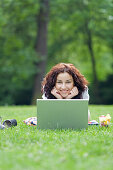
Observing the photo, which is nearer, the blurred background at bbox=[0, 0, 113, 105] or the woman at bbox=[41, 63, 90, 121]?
the woman at bbox=[41, 63, 90, 121]

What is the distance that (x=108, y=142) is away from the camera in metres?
3.74

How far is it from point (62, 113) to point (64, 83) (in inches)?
28.4

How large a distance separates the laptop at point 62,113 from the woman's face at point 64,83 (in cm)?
66

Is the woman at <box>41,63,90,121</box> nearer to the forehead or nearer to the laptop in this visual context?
the forehead

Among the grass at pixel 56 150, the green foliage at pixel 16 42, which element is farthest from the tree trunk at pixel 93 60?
the grass at pixel 56 150

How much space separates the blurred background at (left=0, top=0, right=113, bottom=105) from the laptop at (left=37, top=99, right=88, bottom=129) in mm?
11623

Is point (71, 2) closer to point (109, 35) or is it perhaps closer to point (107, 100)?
point (109, 35)

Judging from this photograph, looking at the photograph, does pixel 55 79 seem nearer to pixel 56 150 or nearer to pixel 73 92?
pixel 73 92

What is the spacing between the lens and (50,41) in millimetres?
23172

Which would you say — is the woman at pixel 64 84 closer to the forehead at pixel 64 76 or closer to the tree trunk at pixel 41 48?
the forehead at pixel 64 76

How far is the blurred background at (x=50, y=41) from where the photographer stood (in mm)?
17656

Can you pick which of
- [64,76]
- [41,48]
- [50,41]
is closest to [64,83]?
[64,76]

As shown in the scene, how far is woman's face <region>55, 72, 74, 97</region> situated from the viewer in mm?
5242

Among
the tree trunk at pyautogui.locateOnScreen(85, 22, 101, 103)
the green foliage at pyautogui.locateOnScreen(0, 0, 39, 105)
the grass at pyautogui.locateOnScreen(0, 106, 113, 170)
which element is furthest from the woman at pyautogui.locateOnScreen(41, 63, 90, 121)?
the tree trunk at pyautogui.locateOnScreen(85, 22, 101, 103)
